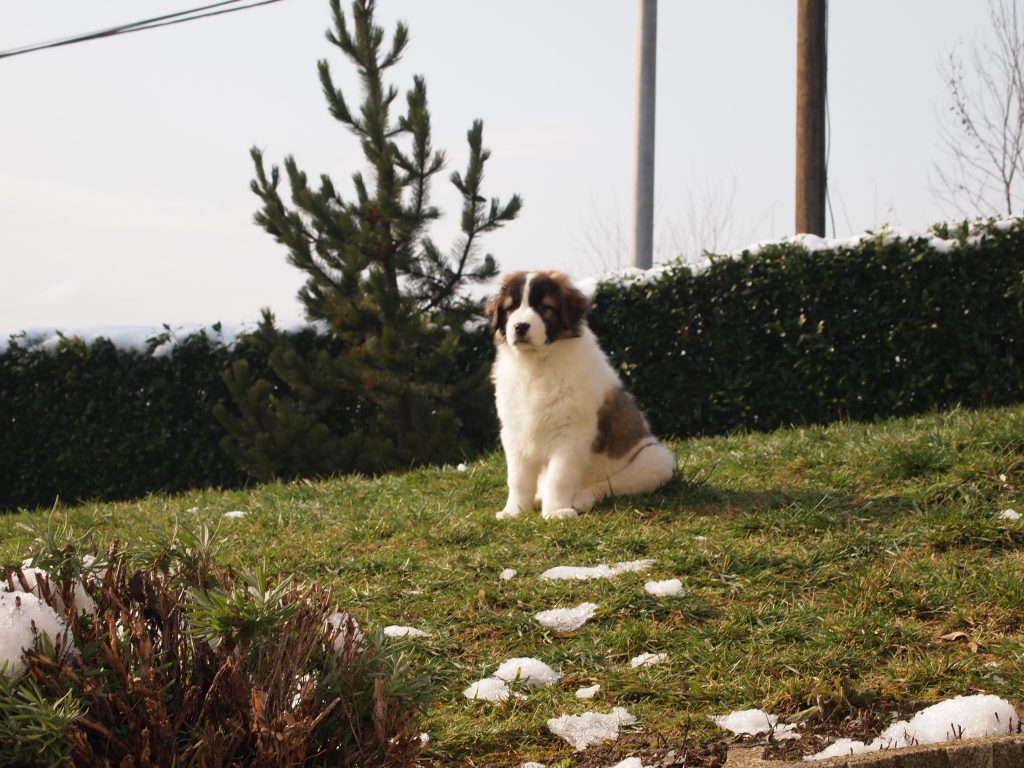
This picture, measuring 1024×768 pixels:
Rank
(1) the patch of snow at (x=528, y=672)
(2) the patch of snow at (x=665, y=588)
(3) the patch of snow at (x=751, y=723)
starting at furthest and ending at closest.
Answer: (2) the patch of snow at (x=665, y=588)
(1) the patch of snow at (x=528, y=672)
(3) the patch of snow at (x=751, y=723)

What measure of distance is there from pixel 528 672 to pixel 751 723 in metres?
1.00

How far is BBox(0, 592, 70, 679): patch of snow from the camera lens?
262 cm

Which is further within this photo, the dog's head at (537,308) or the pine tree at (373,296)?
the pine tree at (373,296)

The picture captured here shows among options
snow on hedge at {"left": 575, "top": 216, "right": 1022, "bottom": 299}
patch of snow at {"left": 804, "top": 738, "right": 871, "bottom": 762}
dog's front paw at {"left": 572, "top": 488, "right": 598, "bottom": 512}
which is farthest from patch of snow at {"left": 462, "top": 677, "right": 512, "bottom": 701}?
snow on hedge at {"left": 575, "top": 216, "right": 1022, "bottom": 299}

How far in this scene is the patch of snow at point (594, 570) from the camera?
18.6 feet

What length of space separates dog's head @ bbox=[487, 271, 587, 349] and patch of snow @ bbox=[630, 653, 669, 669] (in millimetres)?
2738

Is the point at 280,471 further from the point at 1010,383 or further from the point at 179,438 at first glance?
the point at 1010,383

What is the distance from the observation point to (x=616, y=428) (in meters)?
7.29

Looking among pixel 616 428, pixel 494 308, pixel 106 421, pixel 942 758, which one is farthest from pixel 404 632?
pixel 106 421

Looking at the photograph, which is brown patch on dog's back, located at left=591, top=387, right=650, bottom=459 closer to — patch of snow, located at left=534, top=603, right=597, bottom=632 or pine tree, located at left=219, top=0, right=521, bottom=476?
patch of snow, located at left=534, top=603, right=597, bottom=632

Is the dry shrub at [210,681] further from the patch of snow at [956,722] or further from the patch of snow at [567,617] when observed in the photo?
the patch of snow at [567,617]

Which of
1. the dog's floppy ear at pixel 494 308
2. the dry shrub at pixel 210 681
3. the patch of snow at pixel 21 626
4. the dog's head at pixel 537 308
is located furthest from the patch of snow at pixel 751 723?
the dog's floppy ear at pixel 494 308

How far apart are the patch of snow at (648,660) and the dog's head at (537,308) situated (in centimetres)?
274

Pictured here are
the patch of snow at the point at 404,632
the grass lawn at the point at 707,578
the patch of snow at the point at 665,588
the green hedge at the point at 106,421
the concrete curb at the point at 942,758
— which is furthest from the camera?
the green hedge at the point at 106,421
